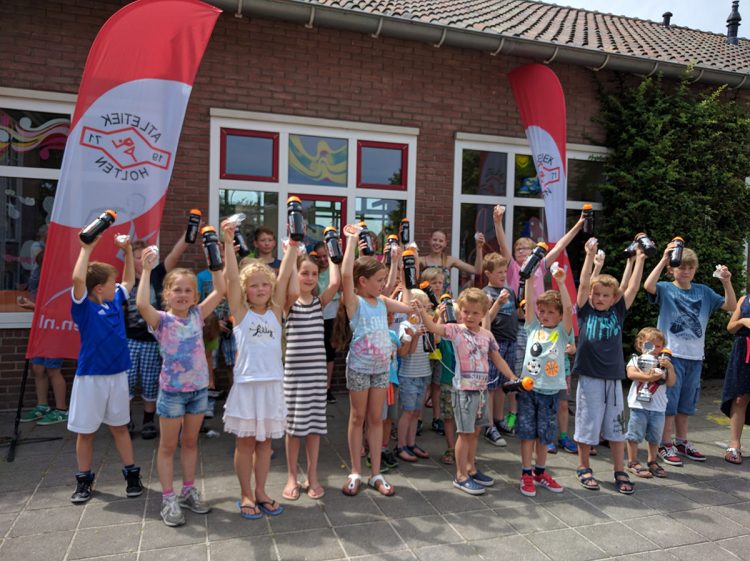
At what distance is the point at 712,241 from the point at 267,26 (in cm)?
663

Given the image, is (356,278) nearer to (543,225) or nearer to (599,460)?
(599,460)

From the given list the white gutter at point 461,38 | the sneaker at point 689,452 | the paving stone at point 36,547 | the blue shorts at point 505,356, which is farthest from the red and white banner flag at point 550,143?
the paving stone at point 36,547

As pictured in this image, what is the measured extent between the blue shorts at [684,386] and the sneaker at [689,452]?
0.30 meters

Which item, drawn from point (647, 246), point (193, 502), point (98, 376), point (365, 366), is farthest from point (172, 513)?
point (647, 246)

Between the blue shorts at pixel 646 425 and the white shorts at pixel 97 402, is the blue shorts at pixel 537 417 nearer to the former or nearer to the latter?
the blue shorts at pixel 646 425

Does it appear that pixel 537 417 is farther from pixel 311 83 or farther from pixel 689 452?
pixel 311 83

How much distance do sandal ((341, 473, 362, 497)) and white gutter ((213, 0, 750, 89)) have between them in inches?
193

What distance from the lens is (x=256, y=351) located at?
3307mm

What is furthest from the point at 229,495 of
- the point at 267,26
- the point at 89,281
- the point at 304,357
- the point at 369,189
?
the point at 267,26

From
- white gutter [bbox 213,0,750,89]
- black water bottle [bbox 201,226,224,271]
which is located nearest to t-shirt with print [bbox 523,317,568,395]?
black water bottle [bbox 201,226,224,271]

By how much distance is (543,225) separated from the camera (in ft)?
25.1

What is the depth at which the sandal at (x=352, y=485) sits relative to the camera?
3.67 meters

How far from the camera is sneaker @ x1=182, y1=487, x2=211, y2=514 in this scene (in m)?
3.38

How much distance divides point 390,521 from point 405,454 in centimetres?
104
